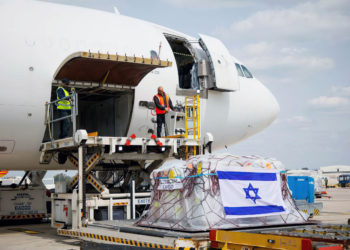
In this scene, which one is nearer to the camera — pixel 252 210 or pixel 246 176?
pixel 252 210

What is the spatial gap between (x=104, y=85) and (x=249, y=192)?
6778 millimetres

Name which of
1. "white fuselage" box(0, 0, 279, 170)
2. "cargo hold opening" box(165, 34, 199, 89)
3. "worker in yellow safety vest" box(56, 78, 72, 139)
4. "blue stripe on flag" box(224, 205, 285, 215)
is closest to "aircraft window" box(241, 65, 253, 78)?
"white fuselage" box(0, 0, 279, 170)

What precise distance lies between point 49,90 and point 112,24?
2992 millimetres

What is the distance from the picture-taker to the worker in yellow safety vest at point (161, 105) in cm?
1295

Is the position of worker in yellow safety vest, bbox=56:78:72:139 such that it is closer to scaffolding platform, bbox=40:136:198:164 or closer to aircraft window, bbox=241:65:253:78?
scaffolding platform, bbox=40:136:198:164

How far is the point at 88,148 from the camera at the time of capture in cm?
1263

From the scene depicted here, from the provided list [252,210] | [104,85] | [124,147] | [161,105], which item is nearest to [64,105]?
[104,85]

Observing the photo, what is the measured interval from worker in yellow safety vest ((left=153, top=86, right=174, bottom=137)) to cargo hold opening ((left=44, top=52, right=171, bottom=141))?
0.80 metres

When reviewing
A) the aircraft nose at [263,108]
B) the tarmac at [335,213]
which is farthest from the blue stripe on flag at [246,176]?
the aircraft nose at [263,108]

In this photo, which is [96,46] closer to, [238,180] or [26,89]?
[26,89]

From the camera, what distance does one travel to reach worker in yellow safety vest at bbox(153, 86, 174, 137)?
1295 cm

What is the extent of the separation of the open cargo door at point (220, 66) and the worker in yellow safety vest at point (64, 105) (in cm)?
470

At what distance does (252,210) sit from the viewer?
7.92 metres

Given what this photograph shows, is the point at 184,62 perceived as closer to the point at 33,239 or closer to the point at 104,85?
the point at 104,85
